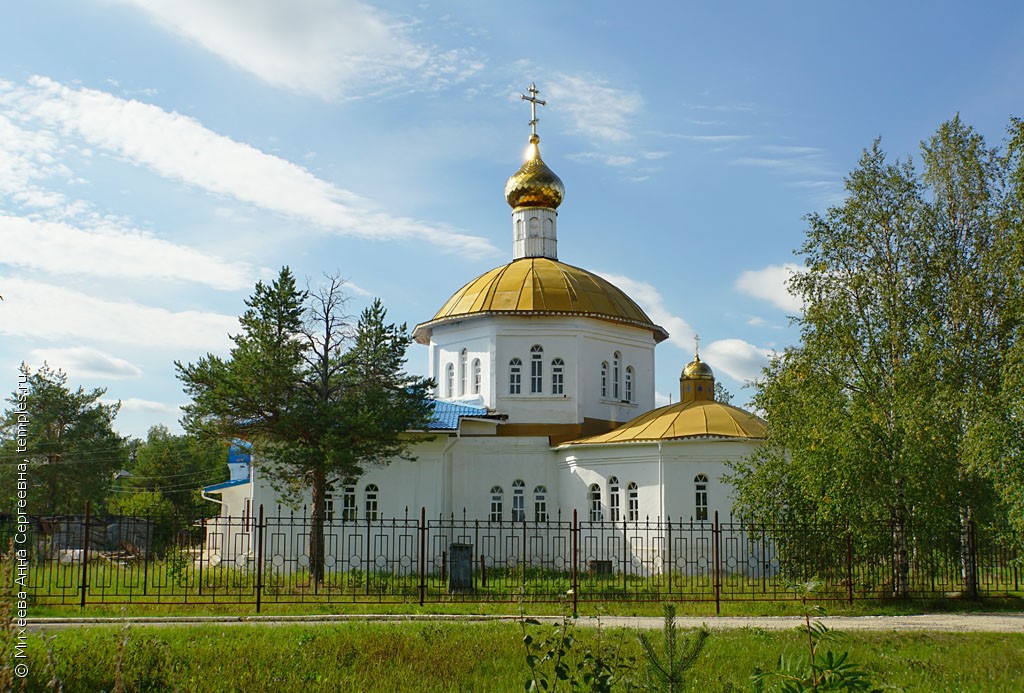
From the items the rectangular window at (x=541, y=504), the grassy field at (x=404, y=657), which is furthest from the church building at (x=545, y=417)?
the grassy field at (x=404, y=657)

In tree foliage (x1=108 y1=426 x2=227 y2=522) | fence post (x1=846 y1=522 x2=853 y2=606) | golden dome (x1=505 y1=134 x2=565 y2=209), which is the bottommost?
fence post (x1=846 y1=522 x2=853 y2=606)

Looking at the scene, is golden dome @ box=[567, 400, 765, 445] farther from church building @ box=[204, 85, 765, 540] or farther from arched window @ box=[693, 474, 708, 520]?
arched window @ box=[693, 474, 708, 520]

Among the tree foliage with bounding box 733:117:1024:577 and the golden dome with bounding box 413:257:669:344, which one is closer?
the tree foliage with bounding box 733:117:1024:577

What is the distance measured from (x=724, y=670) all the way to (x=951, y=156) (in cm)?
1429

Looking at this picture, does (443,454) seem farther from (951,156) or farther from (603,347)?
(951,156)

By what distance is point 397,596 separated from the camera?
18.3 meters

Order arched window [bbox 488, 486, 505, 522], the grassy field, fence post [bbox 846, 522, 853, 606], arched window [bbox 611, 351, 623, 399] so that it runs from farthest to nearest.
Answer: arched window [bbox 611, 351, 623, 399] < arched window [bbox 488, 486, 505, 522] < fence post [bbox 846, 522, 853, 606] < the grassy field

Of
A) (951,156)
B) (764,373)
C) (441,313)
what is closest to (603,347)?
(441,313)

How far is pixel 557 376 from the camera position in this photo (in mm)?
30000

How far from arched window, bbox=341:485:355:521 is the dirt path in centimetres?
1221

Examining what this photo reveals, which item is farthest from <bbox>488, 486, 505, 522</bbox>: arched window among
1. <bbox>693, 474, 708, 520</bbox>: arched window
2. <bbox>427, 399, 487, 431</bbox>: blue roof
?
<bbox>693, 474, 708, 520</bbox>: arched window

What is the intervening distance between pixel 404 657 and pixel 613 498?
16.7m

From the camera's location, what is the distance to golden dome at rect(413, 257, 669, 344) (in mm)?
30078

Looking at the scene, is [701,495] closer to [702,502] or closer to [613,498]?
[702,502]
